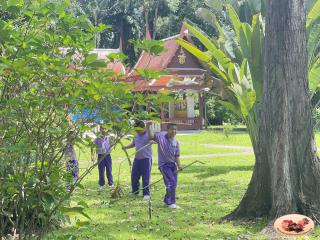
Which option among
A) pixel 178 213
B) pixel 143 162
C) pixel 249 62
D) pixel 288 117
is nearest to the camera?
pixel 288 117

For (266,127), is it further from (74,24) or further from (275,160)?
(74,24)

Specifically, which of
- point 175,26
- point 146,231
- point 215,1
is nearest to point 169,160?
point 146,231

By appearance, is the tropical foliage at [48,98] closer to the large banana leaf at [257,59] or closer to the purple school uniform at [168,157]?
the purple school uniform at [168,157]

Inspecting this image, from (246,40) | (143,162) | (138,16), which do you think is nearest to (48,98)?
(143,162)

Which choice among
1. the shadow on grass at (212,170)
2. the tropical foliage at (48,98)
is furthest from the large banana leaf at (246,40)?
the tropical foliage at (48,98)

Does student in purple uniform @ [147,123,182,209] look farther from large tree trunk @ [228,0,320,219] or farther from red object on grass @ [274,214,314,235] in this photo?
red object on grass @ [274,214,314,235]

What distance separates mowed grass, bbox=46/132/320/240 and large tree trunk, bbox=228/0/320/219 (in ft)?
1.63

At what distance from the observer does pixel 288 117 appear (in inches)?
289

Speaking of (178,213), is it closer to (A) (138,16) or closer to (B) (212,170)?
(B) (212,170)

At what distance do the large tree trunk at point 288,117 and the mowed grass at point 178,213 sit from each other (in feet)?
1.63

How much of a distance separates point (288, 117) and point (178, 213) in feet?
8.06

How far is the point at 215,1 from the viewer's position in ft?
48.4

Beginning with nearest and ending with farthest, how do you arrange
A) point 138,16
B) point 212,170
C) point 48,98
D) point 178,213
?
point 48,98
point 178,213
point 212,170
point 138,16

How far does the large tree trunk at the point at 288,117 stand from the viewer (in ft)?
24.0
